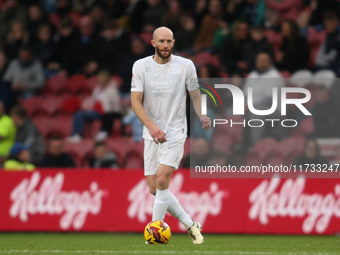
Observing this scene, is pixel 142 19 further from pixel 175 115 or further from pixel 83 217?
pixel 175 115

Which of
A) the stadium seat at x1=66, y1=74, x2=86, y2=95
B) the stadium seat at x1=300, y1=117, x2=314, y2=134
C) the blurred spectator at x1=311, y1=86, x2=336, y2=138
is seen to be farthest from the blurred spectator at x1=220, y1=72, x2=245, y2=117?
the stadium seat at x1=66, y1=74, x2=86, y2=95

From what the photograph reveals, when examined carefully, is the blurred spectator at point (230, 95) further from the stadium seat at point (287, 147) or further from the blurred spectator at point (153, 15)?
the blurred spectator at point (153, 15)

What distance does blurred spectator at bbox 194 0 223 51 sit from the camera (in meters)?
13.3

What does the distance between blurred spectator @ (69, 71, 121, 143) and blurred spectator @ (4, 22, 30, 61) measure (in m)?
2.66

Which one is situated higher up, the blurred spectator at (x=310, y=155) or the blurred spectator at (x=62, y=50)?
the blurred spectator at (x=62, y=50)

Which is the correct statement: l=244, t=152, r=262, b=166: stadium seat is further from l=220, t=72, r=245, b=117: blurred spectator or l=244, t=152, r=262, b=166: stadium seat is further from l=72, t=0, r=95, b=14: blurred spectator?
l=72, t=0, r=95, b=14: blurred spectator

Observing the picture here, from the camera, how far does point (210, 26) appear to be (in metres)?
13.3

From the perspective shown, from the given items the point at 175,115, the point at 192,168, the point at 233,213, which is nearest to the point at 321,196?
the point at 233,213

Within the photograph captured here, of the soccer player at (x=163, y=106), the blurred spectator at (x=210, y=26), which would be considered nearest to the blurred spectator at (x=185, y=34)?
the blurred spectator at (x=210, y=26)

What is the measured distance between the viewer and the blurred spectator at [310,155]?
10000 millimetres

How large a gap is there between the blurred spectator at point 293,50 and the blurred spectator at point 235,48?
74 cm

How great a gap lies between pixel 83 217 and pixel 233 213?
2503 millimetres

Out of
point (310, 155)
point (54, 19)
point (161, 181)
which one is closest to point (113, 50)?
point (54, 19)

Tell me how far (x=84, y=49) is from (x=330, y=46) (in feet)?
18.1
